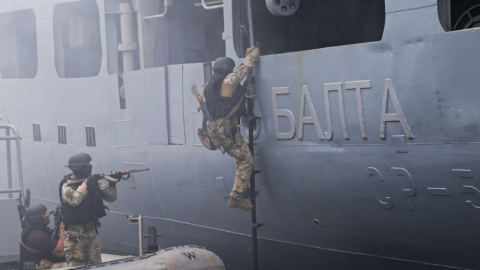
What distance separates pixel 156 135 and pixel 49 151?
102 inches

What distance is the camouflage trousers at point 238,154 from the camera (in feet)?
16.9

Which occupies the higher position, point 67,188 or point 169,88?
point 169,88

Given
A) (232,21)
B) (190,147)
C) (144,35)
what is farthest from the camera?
(144,35)

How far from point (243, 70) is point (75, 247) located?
2.51m

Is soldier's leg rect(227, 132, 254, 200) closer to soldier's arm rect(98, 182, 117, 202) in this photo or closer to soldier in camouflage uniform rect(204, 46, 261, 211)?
soldier in camouflage uniform rect(204, 46, 261, 211)

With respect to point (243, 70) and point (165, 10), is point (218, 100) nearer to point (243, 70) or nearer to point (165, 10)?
point (243, 70)

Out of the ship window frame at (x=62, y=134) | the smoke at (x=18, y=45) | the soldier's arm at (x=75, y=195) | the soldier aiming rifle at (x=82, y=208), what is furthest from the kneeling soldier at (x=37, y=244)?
the smoke at (x=18, y=45)

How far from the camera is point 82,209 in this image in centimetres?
517

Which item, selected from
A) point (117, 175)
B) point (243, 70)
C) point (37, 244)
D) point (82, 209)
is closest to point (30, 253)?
point (37, 244)

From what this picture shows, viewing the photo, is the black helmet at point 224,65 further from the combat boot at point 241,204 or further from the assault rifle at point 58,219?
the assault rifle at point 58,219

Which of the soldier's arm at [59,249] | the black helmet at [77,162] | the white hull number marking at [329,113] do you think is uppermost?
the white hull number marking at [329,113]

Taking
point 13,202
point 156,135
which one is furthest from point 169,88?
point 13,202

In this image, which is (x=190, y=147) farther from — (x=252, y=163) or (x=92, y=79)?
(x=92, y=79)

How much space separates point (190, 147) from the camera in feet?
19.9
